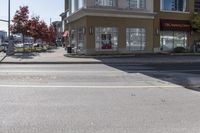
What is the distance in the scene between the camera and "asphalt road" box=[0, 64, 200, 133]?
7668 millimetres

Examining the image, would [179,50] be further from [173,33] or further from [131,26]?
[131,26]

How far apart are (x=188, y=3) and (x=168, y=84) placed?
3361 cm

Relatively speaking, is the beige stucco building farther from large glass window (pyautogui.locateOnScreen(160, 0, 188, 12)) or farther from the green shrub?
the green shrub

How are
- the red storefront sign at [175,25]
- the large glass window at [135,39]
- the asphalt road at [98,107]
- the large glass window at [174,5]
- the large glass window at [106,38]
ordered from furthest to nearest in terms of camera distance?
the large glass window at [174,5], the red storefront sign at [175,25], the large glass window at [135,39], the large glass window at [106,38], the asphalt road at [98,107]

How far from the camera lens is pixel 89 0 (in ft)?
133

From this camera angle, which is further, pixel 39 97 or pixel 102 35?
pixel 102 35

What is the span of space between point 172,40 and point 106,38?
9.28 m

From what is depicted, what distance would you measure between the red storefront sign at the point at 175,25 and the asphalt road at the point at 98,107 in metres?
30.7

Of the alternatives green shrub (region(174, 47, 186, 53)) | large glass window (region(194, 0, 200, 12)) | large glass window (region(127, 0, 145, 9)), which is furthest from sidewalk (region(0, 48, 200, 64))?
large glass window (region(194, 0, 200, 12))

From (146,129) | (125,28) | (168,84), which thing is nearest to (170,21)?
(125,28)

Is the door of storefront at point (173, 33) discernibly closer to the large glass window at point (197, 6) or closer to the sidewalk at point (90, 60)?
the large glass window at point (197, 6)

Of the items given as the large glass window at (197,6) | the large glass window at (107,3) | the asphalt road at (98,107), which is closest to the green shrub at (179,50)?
the large glass window at (197,6)

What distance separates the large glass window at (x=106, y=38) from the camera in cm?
4106

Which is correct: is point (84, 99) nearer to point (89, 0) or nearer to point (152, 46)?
point (89, 0)
